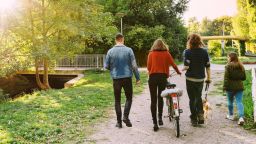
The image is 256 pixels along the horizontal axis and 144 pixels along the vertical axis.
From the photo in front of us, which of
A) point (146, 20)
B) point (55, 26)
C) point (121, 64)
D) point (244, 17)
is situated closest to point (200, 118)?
point (121, 64)

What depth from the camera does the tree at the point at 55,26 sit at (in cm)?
2138

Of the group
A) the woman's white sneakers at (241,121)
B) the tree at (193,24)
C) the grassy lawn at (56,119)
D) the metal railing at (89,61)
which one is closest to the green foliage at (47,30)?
the grassy lawn at (56,119)

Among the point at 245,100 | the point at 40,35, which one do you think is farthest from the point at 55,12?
the point at 245,100

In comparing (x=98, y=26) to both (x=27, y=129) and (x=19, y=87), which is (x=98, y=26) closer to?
(x=19, y=87)

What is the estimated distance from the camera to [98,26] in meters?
25.5

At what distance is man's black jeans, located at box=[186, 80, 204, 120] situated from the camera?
8.74m

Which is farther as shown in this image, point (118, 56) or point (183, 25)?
point (183, 25)

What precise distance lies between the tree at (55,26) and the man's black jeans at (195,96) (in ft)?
39.9

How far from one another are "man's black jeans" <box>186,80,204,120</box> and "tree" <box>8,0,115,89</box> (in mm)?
12165

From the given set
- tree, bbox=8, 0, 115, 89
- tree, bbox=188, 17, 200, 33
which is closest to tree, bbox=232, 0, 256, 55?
tree, bbox=8, 0, 115, 89

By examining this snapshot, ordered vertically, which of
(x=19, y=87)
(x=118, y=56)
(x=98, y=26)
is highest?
(x=98, y=26)

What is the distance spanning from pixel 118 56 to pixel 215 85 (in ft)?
35.1

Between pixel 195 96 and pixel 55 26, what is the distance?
16033mm

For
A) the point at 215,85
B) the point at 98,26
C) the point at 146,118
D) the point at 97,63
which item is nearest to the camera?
the point at 146,118
